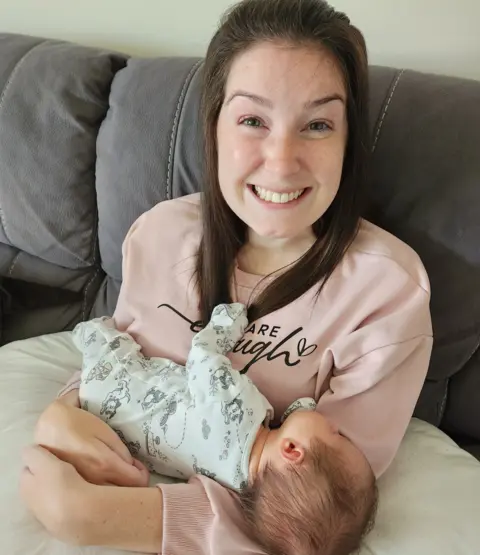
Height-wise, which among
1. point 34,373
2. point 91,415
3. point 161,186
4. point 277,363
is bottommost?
point 34,373

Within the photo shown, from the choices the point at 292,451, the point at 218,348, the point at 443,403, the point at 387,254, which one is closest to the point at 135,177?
the point at 218,348

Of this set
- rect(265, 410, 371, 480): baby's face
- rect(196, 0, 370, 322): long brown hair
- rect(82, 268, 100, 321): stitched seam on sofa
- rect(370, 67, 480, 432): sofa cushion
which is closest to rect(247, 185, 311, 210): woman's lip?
rect(196, 0, 370, 322): long brown hair

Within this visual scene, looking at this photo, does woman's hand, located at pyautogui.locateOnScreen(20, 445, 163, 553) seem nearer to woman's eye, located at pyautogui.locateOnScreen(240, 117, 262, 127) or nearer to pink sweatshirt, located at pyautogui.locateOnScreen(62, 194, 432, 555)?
pink sweatshirt, located at pyautogui.locateOnScreen(62, 194, 432, 555)

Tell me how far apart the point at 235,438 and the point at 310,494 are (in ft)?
0.48

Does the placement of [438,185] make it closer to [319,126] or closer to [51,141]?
[319,126]

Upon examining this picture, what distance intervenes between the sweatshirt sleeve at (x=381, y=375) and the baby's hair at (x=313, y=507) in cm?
9

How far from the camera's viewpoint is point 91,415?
3.75ft

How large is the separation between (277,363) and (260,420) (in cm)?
12

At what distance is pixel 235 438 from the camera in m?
1.07

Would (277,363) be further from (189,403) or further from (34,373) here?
(34,373)

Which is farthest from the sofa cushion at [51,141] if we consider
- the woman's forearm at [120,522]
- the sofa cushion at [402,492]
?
the woman's forearm at [120,522]

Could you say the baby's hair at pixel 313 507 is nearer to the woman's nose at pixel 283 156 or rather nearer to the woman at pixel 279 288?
the woman at pixel 279 288

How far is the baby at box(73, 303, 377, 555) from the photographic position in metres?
0.99

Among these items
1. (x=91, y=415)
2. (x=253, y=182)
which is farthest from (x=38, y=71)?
(x=91, y=415)
